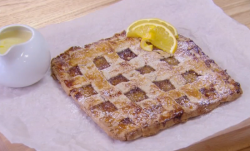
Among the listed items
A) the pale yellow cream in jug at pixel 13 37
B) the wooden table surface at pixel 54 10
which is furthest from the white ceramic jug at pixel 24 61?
the wooden table surface at pixel 54 10

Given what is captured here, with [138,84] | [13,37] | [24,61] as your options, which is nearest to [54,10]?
[13,37]

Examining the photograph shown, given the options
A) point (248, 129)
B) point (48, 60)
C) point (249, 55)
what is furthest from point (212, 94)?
point (48, 60)

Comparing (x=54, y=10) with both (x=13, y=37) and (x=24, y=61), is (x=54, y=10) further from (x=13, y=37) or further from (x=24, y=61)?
(x=24, y=61)

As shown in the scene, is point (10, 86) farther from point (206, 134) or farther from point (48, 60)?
point (206, 134)

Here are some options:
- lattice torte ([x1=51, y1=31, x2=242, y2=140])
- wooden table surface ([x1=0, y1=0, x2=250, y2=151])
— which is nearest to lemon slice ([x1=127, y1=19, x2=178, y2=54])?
lattice torte ([x1=51, y1=31, x2=242, y2=140])

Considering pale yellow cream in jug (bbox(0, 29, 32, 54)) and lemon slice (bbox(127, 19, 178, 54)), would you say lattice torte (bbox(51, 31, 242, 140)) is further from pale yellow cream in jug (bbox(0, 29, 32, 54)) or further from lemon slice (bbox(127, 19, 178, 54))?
pale yellow cream in jug (bbox(0, 29, 32, 54))

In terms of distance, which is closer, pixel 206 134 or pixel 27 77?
pixel 206 134
